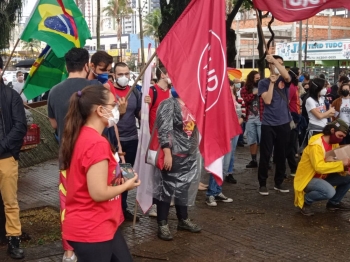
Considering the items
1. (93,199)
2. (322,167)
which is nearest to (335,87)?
(322,167)

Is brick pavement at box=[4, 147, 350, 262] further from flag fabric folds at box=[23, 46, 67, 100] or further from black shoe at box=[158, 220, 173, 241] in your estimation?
flag fabric folds at box=[23, 46, 67, 100]

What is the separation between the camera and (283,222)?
6305mm

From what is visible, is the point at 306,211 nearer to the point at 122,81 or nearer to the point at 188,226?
the point at 188,226

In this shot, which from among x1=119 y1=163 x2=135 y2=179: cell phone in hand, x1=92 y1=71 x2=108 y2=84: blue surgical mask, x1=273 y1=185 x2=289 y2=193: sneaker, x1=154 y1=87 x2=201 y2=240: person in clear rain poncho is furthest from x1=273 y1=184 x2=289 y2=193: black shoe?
x1=119 y1=163 x2=135 y2=179: cell phone in hand

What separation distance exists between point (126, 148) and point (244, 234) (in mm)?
1736

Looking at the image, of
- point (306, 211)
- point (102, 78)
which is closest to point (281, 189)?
point (306, 211)

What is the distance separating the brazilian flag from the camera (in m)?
6.25

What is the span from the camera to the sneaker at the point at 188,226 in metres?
5.85

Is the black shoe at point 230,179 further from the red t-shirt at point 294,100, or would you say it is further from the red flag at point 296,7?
the red flag at point 296,7

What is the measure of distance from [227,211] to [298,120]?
382 cm

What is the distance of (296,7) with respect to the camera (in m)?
5.76

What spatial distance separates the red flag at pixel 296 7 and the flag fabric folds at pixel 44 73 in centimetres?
271

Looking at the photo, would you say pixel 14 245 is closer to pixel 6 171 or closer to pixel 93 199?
pixel 6 171

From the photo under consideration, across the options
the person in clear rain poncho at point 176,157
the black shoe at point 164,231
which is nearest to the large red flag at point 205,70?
the person in clear rain poncho at point 176,157
